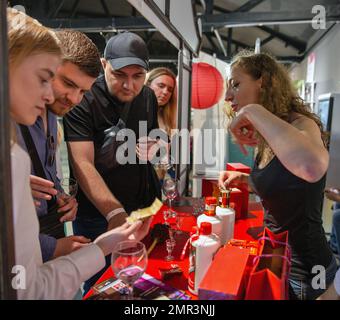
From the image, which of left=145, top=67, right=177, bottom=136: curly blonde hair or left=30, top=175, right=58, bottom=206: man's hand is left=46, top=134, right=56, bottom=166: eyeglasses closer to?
left=30, top=175, right=58, bottom=206: man's hand

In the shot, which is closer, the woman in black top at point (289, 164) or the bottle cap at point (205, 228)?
the bottle cap at point (205, 228)

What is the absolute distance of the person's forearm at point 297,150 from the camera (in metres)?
1.02

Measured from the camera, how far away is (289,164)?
105 centimetres

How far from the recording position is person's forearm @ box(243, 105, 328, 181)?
3.34ft

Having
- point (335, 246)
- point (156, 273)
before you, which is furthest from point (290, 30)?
point (156, 273)

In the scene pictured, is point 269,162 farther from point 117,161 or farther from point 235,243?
point 117,161

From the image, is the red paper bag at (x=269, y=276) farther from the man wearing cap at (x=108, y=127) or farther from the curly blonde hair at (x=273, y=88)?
the man wearing cap at (x=108, y=127)

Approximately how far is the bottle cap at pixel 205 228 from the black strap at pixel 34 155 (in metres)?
0.59

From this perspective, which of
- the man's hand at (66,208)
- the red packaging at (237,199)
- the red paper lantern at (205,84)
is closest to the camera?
the man's hand at (66,208)

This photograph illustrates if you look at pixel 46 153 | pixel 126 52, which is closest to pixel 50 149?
pixel 46 153

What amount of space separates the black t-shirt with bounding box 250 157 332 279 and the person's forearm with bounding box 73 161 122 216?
763mm

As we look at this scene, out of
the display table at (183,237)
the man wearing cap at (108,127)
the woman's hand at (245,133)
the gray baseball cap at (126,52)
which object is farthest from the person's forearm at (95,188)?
the woman's hand at (245,133)

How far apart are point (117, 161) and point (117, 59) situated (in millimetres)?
609

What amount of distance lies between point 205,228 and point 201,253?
0.26ft
